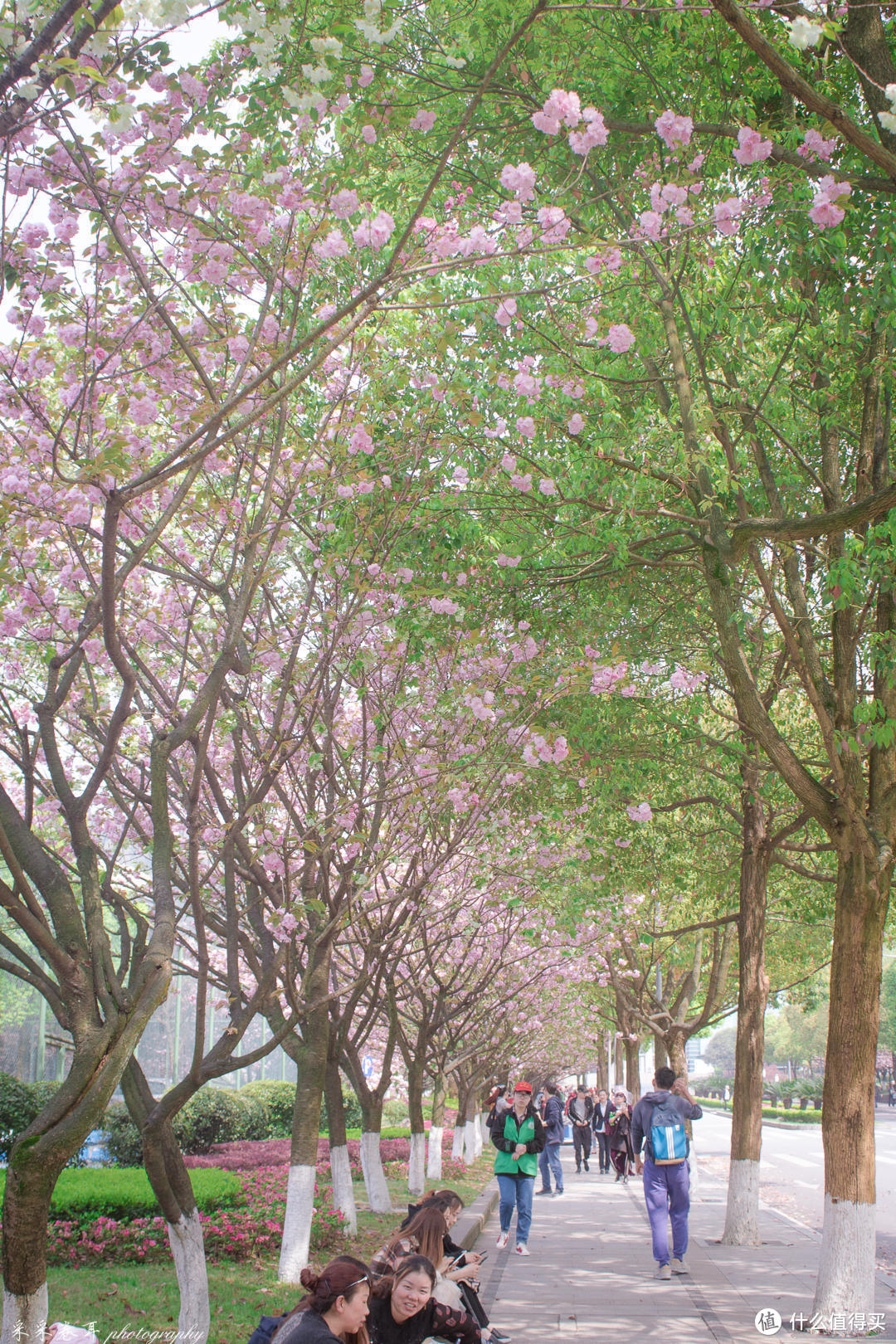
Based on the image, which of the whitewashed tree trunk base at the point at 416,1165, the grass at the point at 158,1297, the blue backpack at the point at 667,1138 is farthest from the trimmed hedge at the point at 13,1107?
the blue backpack at the point at 667,1138

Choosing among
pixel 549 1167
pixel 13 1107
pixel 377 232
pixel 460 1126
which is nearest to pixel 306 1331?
pixel 377 232

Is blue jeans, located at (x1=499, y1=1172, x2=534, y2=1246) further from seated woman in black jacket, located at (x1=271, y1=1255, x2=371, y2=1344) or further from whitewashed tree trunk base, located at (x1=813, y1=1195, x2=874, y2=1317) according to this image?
seated woman in black jacket, located at (x1=271, y1=1255, x2=371, y2=1344)

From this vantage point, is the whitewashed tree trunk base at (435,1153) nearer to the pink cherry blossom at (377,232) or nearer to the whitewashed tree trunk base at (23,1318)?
the whitewashed tree trunk base at (23,1318)

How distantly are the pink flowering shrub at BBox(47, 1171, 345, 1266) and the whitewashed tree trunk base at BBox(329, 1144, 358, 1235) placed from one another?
136 mm

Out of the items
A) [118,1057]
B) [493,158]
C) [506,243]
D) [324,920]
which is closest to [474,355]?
[493,158]

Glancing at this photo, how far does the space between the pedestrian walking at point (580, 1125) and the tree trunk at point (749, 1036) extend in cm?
1366

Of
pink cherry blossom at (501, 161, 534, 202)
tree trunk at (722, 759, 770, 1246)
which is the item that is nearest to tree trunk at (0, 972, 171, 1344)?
pink cherry blossom at (501, 161, 534, 202)

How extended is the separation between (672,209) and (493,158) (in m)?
1.73

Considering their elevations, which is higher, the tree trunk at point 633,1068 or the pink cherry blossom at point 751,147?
the pink cherry blossom at point 751,147

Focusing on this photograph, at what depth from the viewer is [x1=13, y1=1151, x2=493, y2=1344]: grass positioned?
6750mm

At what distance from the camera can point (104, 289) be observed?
5.41 meters

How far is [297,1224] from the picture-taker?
27.7 ft

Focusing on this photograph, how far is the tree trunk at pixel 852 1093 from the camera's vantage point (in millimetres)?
7102

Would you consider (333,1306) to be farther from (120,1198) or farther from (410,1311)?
(120,1198)
